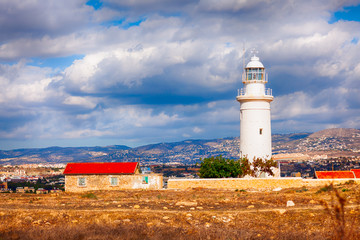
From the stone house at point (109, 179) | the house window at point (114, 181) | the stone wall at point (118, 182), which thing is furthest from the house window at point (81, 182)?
the house window at point (114, 181)

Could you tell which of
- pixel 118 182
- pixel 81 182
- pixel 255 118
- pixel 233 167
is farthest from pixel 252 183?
pixel 81 182

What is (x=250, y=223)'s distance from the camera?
15.8 meters

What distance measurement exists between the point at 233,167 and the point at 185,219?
17.0 m

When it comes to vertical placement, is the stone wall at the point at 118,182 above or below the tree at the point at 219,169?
below

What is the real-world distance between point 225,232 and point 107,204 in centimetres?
865

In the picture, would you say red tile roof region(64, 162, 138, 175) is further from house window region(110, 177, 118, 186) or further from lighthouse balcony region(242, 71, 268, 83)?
lighthouse balcony region(242, 71, 268, 83)

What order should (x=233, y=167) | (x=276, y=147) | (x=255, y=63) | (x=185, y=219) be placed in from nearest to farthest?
(x=185, y=219) → (x=233, y=167) → (x=255, y=63) → (x=276, y=147)

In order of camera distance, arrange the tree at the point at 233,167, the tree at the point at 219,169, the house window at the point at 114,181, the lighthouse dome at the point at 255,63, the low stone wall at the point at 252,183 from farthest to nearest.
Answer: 1. the lighthouse dome at the point at 255,63
2. the tree at the point at 233,167
3. the tree at the point at 219,169
4. the house window at the point at 114,181
5. the low stone wall at the point at 252,183

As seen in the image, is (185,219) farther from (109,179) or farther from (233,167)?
(233,167)

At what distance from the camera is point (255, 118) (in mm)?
35000

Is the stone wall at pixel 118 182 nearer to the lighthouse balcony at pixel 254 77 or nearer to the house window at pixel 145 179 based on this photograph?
the house window at pixel 145 179

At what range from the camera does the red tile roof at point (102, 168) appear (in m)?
32.0

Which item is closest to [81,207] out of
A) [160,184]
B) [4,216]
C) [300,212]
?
[4,216]

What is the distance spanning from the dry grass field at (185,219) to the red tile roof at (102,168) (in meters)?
10.3
